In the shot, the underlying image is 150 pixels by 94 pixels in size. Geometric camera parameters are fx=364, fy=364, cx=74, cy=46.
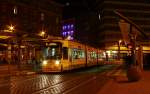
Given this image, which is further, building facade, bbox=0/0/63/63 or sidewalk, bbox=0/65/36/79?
building facade, bbox=0/0/63/63

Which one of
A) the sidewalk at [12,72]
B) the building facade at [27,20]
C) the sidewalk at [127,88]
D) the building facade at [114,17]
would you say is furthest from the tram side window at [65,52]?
the building facade at [114,17]

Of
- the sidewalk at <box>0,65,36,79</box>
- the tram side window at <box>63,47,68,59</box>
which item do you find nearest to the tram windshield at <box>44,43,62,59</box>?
the tram side window at <box>63,47,68,59</box>

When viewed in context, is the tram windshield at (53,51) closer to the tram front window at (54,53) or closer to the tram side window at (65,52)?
the tram front window at (54,53)

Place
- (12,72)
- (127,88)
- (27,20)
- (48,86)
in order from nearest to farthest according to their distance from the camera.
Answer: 1. (127,88)
2. (48,86)
3. (12,72)
4. (27,20)

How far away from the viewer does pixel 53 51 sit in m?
38.0

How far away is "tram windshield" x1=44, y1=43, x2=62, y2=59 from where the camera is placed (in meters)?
37.7

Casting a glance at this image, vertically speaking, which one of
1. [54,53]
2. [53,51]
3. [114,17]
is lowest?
[54,53]

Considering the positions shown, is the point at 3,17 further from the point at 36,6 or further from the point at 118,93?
the point at 118,93

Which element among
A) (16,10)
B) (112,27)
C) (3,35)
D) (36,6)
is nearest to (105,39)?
(112,27)

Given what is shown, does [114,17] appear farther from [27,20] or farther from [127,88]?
[127,88]

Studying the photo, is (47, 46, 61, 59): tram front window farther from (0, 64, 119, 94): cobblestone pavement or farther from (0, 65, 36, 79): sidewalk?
(0, 64, 119, 94): cobblestone pavement

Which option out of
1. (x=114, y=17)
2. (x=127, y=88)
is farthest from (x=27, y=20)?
(x=114, y=17)

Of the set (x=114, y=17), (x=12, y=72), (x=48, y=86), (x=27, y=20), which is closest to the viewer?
(x=48, y=86)

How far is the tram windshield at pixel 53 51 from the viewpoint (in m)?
37.7
